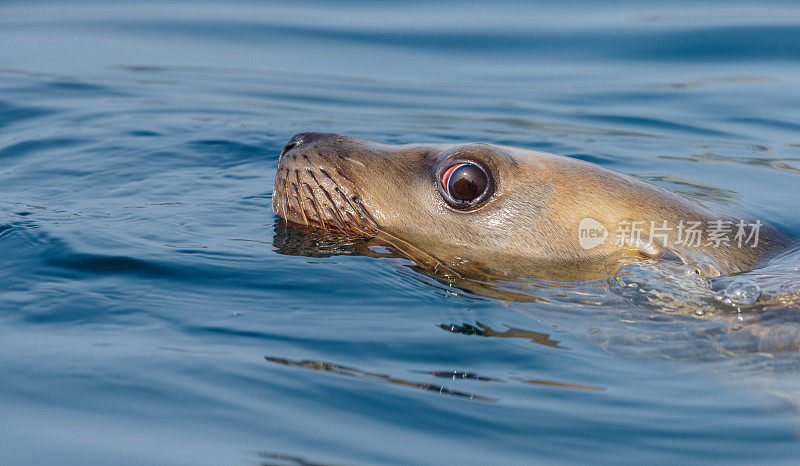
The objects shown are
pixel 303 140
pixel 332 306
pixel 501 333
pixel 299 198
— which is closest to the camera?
pixel 501 333

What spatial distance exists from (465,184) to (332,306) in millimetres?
970

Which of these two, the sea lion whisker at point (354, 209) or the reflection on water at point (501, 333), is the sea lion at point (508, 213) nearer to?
the sea lion whisker at point (354, 209)

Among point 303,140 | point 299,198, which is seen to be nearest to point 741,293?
point 299,198

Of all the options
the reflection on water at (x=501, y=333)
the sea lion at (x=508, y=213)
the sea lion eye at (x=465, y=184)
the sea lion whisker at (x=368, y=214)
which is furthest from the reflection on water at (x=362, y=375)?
the sea lion eye at (x=465, y=184)

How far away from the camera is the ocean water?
3463 millimetres

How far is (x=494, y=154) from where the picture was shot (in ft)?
16.9

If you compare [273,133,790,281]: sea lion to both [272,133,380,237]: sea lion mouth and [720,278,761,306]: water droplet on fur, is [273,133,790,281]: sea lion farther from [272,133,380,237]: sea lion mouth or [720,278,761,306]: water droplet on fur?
[720,278,761,306]: water droplet on fur

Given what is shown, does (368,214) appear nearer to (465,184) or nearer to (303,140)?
(465,184)

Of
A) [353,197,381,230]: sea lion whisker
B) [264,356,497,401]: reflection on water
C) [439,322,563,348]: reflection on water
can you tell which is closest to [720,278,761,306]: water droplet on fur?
[439,322,563,348]: reflection on water

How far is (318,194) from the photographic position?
17.4 ft

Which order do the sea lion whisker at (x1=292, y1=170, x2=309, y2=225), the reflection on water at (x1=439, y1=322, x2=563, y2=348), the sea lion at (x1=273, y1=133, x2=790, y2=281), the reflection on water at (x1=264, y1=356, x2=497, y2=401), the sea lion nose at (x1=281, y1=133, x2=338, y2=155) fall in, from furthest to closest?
the sea lion nose at (x1=281, y1=133, x2=338, y2=155) → the sea lion whisker at (x1=292, y1=170, x2=309, y2=225) → the sea lion at (x1=273, y1=133, x2=790, y2=281) → the reflection on water at (x1=439, y1=322, x2=563, y2=348) → the reflection on water at (x1=264, y1=356, x2=497, y2=401)

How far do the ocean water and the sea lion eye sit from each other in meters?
0.44

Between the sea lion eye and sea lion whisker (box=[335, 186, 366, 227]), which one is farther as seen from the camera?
sea lion whisker (box=[335, 186, 366, 227])

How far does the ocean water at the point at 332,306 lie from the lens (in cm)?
346
